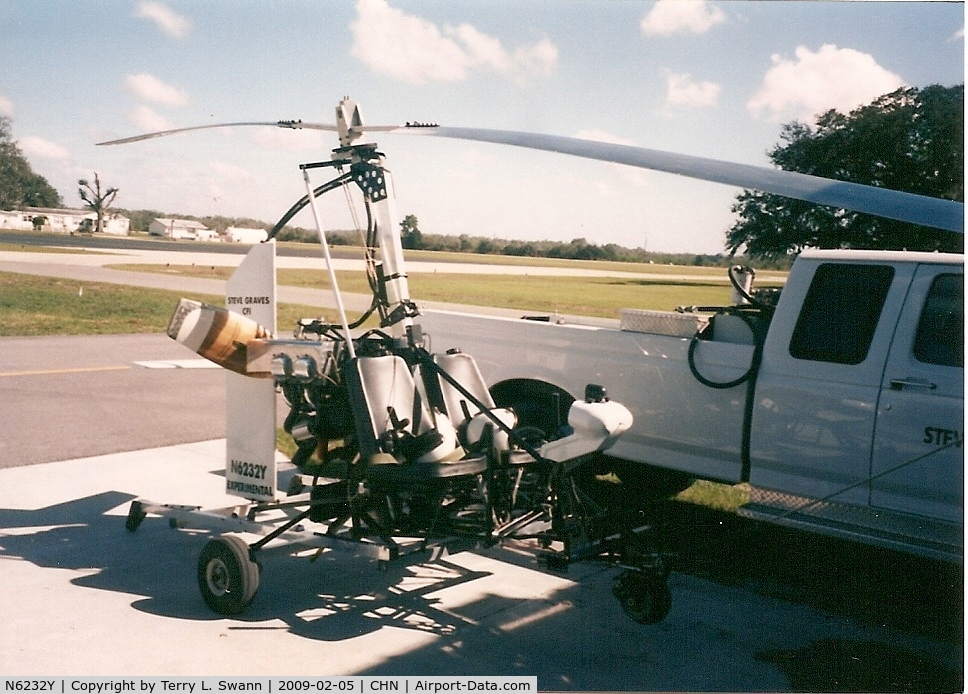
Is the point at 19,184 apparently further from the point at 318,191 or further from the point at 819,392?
the point at 819,392

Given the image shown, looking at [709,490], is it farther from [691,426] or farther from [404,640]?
[404,640]

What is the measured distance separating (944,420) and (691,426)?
5.03 ft

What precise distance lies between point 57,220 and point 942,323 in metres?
8.45

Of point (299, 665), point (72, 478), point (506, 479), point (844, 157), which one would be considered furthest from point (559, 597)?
point (844, 157)

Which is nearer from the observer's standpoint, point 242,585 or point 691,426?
point 242,585

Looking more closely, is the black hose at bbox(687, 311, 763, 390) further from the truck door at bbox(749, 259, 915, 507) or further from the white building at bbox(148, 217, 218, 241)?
the white building at bbox(148, 217, 218, 241)

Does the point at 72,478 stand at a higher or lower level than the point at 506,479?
lower

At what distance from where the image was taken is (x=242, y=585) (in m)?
4.28

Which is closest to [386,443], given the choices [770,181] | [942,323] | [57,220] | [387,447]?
[387,447]

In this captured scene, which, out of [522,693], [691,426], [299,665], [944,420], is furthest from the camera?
[691,426]

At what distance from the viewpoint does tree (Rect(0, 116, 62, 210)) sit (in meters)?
5.90

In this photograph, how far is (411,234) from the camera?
5.03m

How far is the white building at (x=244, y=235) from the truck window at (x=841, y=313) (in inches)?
133

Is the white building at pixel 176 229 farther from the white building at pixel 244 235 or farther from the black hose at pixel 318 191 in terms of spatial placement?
the black hose at pixel 318 191
